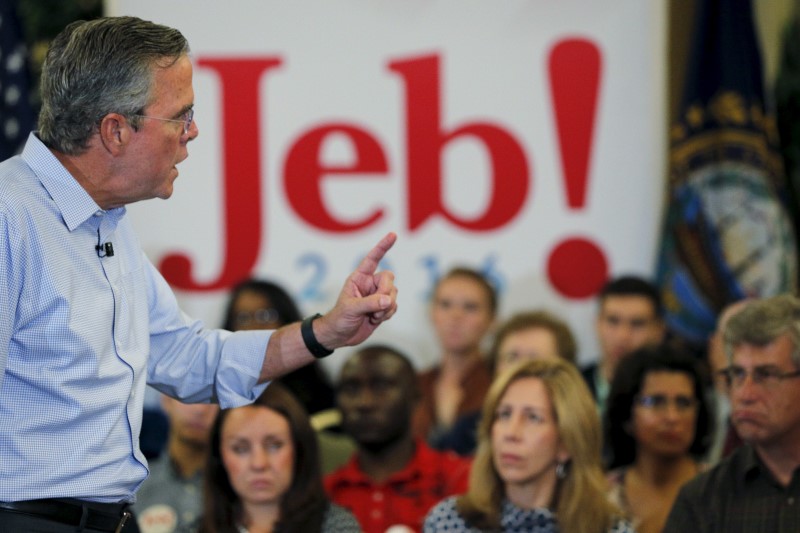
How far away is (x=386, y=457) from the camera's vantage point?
14.2ft

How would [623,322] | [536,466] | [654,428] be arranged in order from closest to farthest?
[536,466]
[654,428]
[623,322]

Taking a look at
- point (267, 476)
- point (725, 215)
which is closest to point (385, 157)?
point (725, 215)

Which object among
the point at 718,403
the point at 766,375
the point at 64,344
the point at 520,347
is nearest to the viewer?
the point at 64,344

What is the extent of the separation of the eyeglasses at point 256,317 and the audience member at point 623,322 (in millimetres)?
1244

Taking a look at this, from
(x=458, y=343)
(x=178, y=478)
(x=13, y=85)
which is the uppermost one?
(x=13, y=85)

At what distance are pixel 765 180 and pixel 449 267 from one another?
1.39 metres

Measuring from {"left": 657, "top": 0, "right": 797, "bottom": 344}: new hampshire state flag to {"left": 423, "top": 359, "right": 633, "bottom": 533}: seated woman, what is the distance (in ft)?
5.78

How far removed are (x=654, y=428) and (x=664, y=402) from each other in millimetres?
115

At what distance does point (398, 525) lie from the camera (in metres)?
4.12

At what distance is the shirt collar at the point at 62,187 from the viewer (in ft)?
7.33

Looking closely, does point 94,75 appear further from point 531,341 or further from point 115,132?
point 531,341

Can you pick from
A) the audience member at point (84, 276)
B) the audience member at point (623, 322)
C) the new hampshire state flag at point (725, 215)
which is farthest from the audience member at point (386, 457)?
the audience member at point (84, 276)

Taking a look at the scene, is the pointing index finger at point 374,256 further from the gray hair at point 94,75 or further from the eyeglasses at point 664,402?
the eyeglasses at point 664,402

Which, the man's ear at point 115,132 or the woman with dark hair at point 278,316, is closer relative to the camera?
the man's ear at point 115,132
